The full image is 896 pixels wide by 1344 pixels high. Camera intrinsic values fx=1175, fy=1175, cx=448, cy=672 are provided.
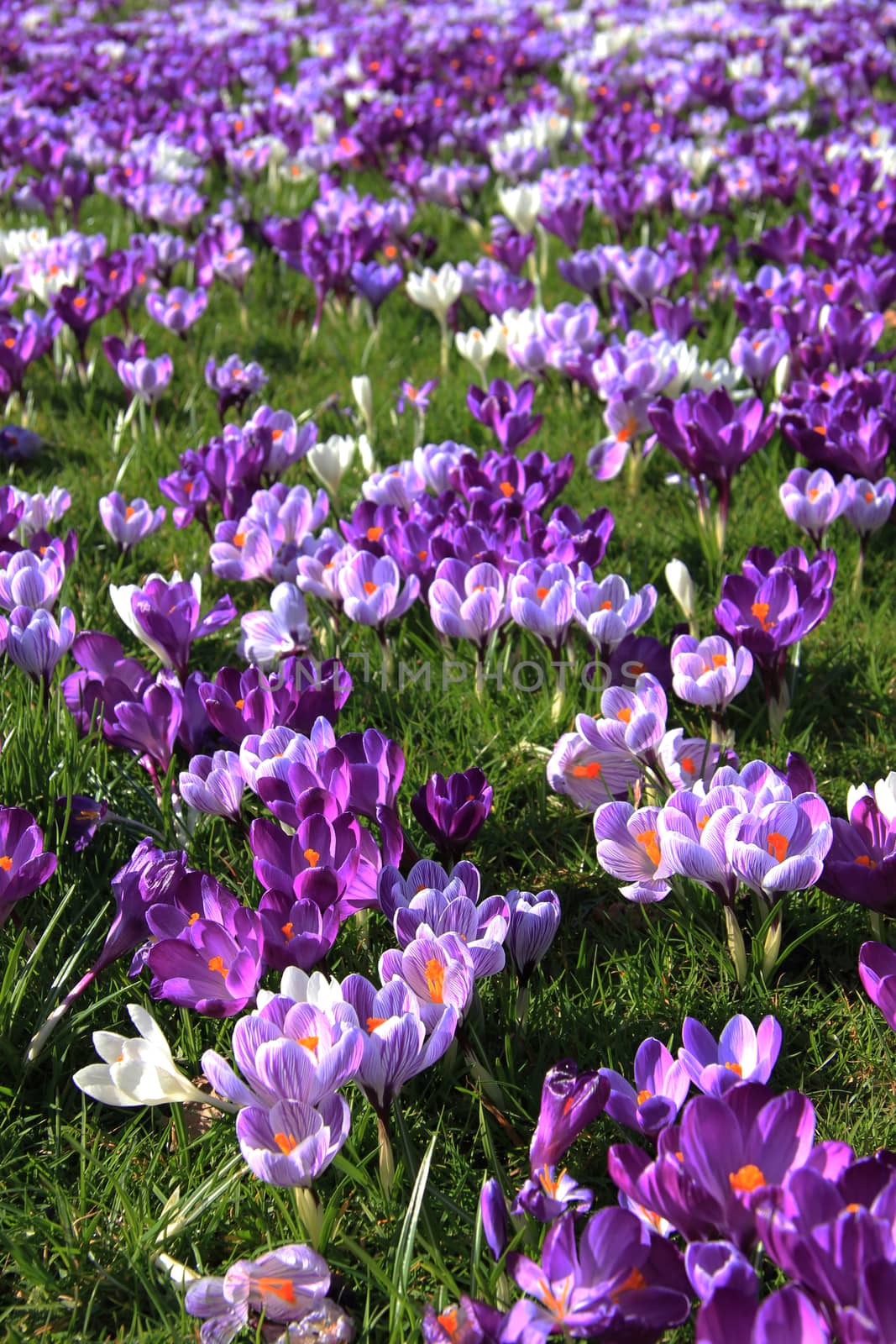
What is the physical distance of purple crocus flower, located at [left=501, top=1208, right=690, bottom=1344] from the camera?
1357 millimetres

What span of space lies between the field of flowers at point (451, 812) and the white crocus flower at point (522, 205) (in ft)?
2.98

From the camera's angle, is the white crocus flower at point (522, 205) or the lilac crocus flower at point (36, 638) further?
the white crocus flower at point (522, 205)

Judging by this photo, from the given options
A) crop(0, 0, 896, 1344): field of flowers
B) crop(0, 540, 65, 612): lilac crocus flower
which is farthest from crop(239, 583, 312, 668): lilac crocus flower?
crop(0, 540, 65, 612): lilac crocus flower

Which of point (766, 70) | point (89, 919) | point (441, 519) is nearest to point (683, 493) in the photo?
point (441, 519)

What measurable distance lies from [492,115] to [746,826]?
7.78 meters

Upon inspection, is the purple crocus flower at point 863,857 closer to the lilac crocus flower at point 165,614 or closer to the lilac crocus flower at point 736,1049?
the lilac crocus flower at point 736,1049

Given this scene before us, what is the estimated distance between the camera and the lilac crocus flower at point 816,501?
304 cm

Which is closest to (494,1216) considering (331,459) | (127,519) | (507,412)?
(127,519)

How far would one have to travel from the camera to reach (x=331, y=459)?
3.51 meters

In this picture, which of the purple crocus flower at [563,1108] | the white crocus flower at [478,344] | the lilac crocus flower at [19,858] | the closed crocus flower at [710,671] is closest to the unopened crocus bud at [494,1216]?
the purple crocus flower at [563,1108]

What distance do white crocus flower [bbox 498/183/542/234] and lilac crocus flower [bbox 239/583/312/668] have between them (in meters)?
3.92

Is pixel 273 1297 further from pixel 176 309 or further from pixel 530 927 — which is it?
pixel 176 309

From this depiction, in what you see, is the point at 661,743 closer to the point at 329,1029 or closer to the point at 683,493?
the point at 329,1029

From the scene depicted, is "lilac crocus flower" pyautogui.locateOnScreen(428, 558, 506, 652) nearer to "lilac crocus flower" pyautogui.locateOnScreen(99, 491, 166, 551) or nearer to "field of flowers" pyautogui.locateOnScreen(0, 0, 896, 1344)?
"field of flowers" pyautogui.locateOnScreen(0, 0, 896, 1344)
